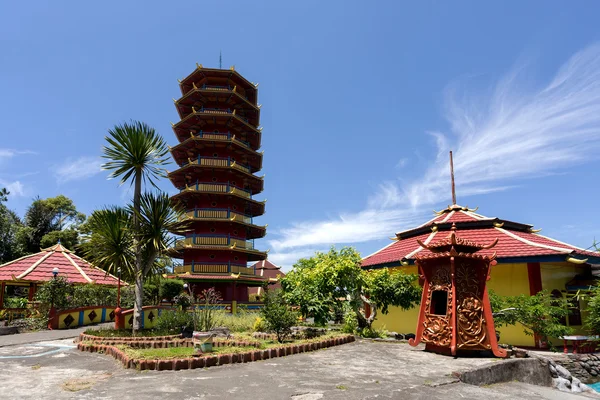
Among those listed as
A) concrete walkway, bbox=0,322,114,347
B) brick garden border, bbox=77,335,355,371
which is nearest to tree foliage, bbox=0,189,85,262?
concrete walkway, bbox=0,322,114,347

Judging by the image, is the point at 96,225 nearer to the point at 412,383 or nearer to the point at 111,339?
the point at 111,339

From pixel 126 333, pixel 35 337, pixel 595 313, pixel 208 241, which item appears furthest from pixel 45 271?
pixel 595 313

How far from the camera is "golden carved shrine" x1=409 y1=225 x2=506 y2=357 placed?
9.29 metres

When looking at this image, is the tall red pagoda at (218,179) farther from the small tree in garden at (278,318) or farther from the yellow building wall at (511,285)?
the yellow building wall at (511,285)

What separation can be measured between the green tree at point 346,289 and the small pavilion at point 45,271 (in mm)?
12341

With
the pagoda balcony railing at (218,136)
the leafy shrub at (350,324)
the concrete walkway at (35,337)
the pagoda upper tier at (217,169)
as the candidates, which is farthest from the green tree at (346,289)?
the pagoda balcony railing at (218,136)

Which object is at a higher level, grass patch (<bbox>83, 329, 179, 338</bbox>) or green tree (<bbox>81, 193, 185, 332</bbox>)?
green tree (<bbox>81, 193, 185, 332</bbox>)

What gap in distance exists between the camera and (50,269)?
22062 millimetres

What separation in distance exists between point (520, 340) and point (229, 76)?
27008 mm

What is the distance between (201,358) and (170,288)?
1982cm

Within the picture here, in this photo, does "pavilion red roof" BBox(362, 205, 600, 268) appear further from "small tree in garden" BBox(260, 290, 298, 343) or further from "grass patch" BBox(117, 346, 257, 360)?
"grass patch" BBox(117, 346, 257, 360)

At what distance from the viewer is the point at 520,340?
12.9 meters

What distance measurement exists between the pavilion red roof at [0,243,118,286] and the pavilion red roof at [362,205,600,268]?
14.9 meters

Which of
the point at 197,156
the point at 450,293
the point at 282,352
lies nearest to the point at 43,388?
the point at 282,352
